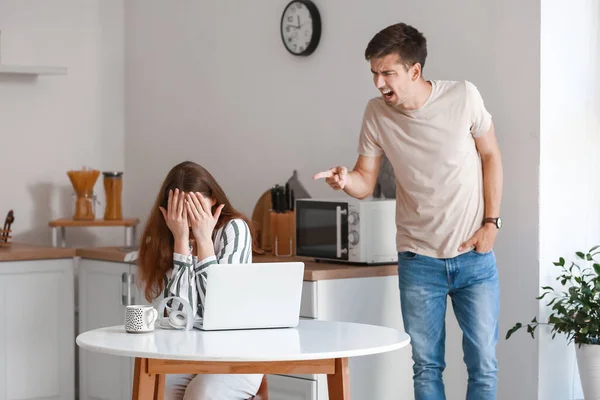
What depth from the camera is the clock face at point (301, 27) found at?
4426 mm

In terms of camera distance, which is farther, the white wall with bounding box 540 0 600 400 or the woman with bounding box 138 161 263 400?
the white wall with bounding box 540 0 600 400

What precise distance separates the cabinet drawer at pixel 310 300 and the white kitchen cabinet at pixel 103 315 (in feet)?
3.48

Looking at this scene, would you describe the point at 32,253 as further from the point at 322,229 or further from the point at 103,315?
the point at 322,229

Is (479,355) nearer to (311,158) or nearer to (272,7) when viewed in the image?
(311,158)

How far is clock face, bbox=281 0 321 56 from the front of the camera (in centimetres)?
443

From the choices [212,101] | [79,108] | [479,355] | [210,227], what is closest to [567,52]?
[479,355]

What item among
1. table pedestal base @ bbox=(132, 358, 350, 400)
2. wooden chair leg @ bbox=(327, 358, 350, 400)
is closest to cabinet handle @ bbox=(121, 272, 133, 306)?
table pedestal base @ bbox=(132, 358, 350, 400)

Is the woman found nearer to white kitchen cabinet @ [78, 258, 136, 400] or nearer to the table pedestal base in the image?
the table pedestal base

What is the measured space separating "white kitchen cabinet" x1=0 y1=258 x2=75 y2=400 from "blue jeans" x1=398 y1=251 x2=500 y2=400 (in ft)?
6.08

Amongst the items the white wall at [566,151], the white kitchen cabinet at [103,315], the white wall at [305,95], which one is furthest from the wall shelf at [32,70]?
the white wall at [566,151]

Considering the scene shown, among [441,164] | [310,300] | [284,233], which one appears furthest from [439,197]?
[284,233]

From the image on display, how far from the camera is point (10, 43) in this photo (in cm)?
521

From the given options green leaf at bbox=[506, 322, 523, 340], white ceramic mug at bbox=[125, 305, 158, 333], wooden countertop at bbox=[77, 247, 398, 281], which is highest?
wooden countertop at bbox=[77, 247, 398, 281]

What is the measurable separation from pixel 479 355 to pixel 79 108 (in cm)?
305
